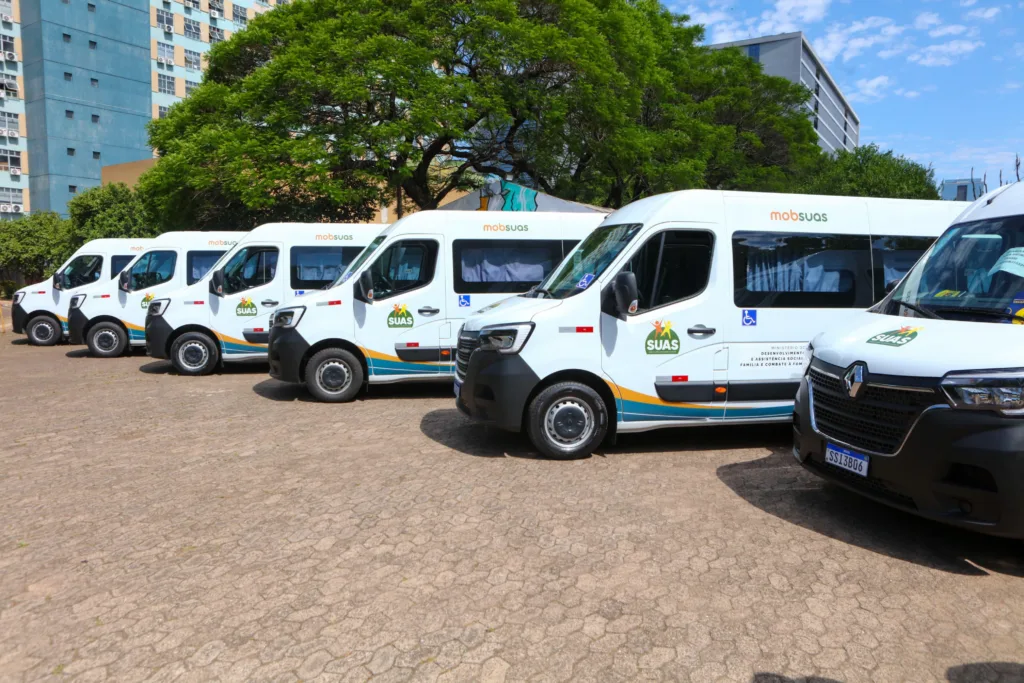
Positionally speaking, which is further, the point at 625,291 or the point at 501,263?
the point at 501,263

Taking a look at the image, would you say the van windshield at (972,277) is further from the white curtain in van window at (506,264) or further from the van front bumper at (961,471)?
the white curtain in van window at (506,264)

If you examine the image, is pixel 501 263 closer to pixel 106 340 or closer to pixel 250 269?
pixel 250 269

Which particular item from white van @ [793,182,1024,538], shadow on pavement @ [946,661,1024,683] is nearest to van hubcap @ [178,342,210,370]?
white van @ [793,182,1024,538]

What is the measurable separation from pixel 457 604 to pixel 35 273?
152ft

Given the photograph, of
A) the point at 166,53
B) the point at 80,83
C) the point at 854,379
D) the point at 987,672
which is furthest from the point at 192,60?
the point at 987,672

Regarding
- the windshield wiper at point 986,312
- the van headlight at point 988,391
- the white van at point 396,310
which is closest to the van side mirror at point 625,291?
the windshield wiper at point 986,312

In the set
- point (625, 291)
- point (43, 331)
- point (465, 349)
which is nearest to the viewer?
point (625, 291)

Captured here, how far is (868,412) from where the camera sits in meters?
4.84

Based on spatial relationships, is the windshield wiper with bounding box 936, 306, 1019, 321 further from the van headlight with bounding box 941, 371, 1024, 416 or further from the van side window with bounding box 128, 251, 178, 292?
the van side window with bounding box 128, 251, 178, 292

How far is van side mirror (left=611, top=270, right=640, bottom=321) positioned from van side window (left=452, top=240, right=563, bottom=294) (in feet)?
12.8

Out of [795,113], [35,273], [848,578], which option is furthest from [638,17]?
[35,273]

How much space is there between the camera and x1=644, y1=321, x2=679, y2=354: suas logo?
282 inches

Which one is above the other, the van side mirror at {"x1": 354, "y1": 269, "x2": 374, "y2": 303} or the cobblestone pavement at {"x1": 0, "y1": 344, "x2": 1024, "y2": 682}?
the van side mirror at {"x1": 354, "y1": 269, "x2": 374, "y2": 303}

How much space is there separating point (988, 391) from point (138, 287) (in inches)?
607
